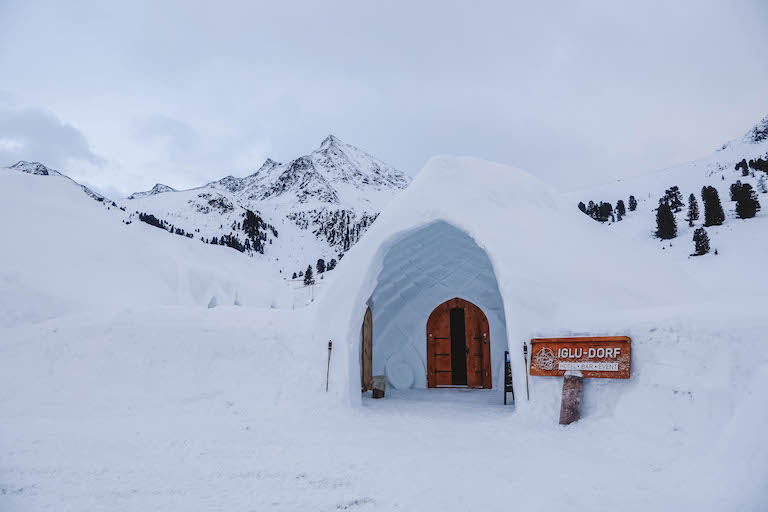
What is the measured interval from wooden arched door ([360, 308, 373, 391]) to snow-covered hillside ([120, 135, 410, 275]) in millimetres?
51377

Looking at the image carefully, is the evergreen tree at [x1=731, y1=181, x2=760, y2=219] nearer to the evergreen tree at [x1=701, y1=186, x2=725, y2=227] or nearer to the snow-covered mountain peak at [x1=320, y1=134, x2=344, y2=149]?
the evergreen tree at [x1=701, y1=186, x2=725, y2=227]

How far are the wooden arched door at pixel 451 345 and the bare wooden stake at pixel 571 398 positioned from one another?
4370 millimetres

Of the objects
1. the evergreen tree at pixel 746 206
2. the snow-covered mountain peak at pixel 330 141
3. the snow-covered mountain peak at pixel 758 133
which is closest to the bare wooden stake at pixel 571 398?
the evergreen tree at pixel 746 206

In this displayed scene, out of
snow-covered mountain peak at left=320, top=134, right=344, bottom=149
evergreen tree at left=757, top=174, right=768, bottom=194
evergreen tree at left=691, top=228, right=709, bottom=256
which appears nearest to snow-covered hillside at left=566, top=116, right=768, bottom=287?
evergreen tree at left=757, top=174, right=768, bottom=194

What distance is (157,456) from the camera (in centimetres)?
443

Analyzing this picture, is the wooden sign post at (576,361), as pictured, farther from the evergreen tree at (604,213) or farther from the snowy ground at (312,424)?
the evergreen tree at (604,213)

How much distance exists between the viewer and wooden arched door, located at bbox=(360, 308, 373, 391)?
8.35 metres

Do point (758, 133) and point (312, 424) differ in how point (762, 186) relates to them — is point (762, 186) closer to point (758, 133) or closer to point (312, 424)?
point (312, 424)

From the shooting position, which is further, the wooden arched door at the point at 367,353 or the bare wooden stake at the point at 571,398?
the wooden arched door at the point at 367,353

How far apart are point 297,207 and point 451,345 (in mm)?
103576

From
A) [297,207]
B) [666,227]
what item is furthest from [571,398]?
[297,207]

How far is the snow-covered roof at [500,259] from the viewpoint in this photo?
19.2ft

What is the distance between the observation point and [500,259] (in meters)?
6.30

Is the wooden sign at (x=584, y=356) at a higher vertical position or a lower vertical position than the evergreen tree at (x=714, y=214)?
lower
